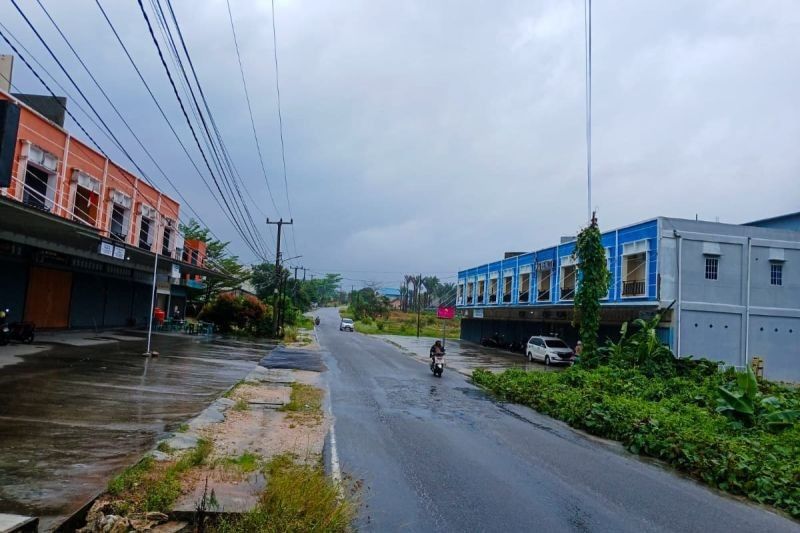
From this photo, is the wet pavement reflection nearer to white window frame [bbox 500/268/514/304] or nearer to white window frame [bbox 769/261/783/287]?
white window frame [bbox 769/261/783/287]

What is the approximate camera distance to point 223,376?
56.3ft

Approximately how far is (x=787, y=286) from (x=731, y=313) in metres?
3.70

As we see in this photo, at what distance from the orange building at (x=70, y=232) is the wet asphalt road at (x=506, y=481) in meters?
9.56

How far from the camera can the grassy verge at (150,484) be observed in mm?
5531

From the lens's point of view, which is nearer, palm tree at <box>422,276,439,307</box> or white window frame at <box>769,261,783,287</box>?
white window frame at <box>769,261,783,287</box>

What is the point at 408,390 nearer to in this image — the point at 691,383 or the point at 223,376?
the point at 223,376

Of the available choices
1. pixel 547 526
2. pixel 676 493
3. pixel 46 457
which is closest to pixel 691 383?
pixel 676 493

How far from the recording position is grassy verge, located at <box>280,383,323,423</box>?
39.9ft

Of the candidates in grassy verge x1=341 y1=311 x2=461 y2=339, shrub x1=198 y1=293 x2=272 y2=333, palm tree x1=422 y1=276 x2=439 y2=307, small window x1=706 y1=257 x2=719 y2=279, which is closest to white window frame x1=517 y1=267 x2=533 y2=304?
small window x1=706 y1=257 x2=719 y2=279

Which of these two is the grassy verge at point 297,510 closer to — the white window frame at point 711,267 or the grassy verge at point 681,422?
the grassy verge at point 681,422

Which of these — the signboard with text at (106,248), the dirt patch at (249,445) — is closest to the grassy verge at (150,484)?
the dirt patch at (249,445)

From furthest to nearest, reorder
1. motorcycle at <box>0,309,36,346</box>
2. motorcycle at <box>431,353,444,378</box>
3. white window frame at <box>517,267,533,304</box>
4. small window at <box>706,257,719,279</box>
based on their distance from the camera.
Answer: white window frame at <box>517,267,533,304</box> < small window at <box>706,257,719,279</box> < motorcycle at <box>431,353,444,378</box> < motorcycle at <box>0,309,36,346</box>

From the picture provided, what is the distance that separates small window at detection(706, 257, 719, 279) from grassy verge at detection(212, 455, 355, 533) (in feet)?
92.4

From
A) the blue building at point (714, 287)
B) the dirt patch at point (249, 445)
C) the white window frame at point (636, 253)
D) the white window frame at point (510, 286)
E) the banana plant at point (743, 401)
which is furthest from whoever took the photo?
the white window frame at point (510, 286)
